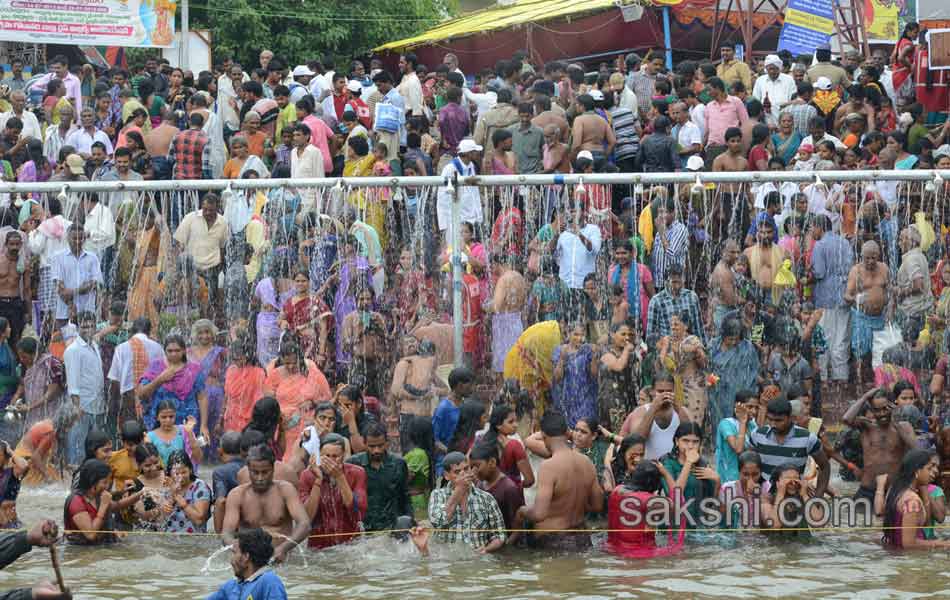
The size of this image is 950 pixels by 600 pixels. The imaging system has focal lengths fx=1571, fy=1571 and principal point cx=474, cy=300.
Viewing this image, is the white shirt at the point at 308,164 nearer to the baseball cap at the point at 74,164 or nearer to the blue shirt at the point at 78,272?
the baseball cap at the point at 74,164

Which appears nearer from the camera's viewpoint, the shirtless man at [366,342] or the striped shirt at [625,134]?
the shirtless man at [366,342]

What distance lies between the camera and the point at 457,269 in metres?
13.5

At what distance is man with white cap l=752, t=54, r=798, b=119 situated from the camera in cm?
1925

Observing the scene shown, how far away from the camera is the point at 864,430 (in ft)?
40.4

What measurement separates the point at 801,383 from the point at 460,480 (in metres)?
4.00

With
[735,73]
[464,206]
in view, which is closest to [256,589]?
[464,206]

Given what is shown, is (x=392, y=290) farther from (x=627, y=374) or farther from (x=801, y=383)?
(x=801, y=383)

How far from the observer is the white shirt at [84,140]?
61.1ft

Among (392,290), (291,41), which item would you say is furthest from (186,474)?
(291,41)

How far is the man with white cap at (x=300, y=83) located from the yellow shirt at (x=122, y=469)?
8270 millimetres

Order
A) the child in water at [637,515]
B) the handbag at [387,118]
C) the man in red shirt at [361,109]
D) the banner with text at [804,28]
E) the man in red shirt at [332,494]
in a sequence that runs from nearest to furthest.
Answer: the man in red shirt at [332,494]
the child in water at [637,515]
the handbag at [387,118]
the man in red shirt at [361,109]
the banner with text at [804,28]

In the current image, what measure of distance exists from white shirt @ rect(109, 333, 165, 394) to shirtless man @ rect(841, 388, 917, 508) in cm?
607

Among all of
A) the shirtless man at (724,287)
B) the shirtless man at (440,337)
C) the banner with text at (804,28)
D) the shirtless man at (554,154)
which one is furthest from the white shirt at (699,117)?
the shirtless man at (440,337)

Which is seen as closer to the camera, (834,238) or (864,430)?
(864,430)
